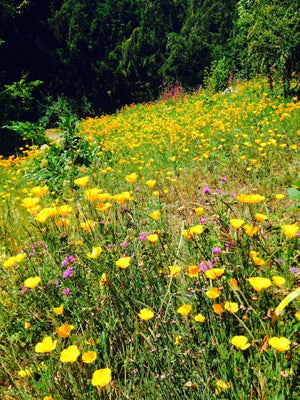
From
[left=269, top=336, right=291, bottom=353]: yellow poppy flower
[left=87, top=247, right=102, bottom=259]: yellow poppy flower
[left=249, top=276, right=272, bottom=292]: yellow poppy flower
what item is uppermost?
[left=87, top=247, right=102, bottom=259]: yellow poppy flower

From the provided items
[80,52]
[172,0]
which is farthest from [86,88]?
[172,0]

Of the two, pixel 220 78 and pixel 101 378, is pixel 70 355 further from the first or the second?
pixel 220 78

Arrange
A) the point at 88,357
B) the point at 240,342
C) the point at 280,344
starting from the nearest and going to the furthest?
the point at 280,344, the point at 240,342, the point at 88,357

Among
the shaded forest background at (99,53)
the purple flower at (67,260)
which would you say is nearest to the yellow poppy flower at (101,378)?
the purple flower at (67,260)

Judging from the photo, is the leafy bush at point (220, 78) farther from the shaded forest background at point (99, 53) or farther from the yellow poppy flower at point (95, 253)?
the yellow poppy flower at point (95, 253)

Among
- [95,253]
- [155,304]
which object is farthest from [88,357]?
[155,304]

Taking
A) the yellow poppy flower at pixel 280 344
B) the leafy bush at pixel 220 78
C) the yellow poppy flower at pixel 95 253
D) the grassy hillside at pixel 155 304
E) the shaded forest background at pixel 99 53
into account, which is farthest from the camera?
the shaded forest background at pixel 99 53

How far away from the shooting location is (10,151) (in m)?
9.46

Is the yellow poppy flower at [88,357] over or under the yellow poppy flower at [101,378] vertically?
under

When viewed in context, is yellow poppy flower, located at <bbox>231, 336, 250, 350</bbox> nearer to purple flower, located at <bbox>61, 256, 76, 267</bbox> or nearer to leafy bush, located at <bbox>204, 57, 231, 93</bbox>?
purple flower, located at <bbox>61, 256, 76, 267</bbox>

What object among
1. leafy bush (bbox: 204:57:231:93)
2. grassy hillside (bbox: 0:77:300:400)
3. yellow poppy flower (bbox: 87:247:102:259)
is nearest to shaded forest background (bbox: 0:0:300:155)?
leafy bush (bbox: 204:57:231:93)

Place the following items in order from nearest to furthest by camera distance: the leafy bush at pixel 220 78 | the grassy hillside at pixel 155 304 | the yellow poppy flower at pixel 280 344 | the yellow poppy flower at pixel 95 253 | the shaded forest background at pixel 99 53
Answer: the yellow poppy flower at pixel 280 344, the grassy hillside at pixel 155 304, the yellow poppy flower at pixel 95 253, the leafy bush at pixel 220 78, the shaded forest background at pixel 99 53

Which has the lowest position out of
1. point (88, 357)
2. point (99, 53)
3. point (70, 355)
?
point (88, 357)

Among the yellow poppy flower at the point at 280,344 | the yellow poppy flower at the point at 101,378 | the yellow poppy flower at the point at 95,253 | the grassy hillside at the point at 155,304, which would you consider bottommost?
the grassy hillside at the point at 155,304
